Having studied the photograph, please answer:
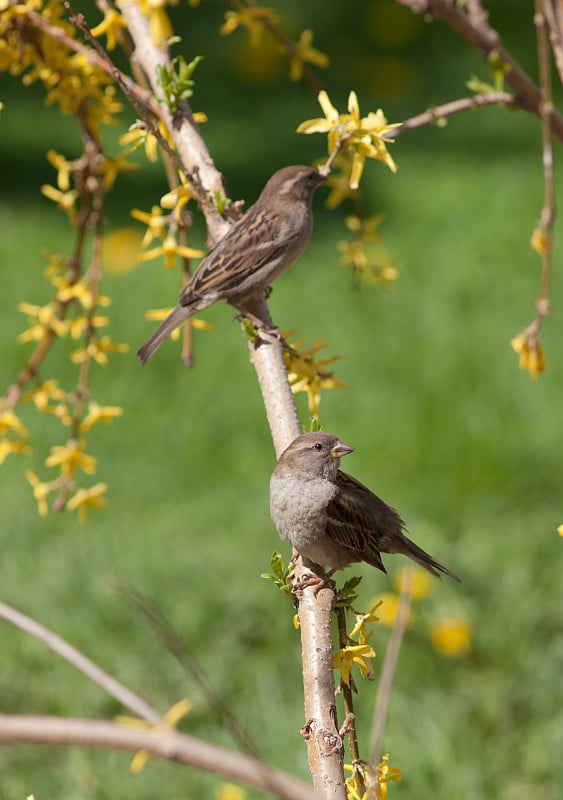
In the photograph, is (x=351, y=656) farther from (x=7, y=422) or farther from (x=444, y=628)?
(x=444, y=628)

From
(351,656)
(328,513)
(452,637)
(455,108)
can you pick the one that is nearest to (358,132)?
(455,108)

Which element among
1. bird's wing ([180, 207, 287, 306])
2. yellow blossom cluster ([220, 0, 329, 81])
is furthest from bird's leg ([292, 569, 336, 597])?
yellow blossom cluster ([220, 0, 329, 81])

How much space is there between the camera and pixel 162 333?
3.09 meters

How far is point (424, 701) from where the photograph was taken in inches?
156

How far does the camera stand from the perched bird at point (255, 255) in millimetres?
3014

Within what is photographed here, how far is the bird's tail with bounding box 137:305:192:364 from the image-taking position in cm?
298

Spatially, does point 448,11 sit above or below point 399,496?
below

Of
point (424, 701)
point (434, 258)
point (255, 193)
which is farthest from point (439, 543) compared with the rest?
point (255, 193)

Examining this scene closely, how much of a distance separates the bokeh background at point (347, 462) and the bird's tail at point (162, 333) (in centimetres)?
53

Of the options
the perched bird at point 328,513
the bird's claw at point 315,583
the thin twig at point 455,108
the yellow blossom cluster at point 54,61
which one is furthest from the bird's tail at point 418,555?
the yellow blossom cluster at point 54,61

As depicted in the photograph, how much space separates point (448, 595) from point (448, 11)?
2781mm

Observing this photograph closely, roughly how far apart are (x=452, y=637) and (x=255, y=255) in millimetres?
1849

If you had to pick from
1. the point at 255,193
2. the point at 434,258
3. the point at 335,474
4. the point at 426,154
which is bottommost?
the point at 335,474

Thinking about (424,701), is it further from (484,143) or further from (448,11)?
(484,143)
